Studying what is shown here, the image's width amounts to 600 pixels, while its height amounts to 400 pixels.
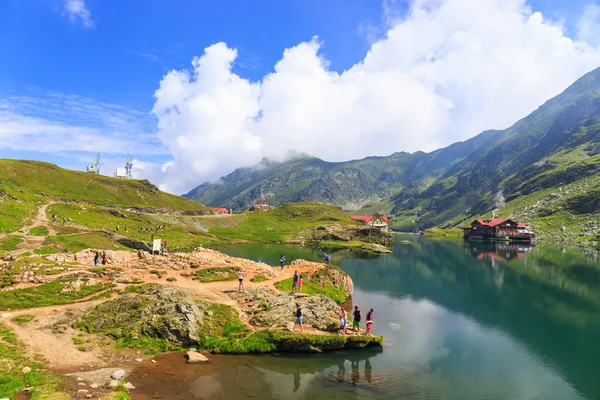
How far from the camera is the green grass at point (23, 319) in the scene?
30944 mm

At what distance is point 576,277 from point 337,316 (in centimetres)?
8504

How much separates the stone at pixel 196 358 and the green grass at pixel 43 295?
56.3 ft

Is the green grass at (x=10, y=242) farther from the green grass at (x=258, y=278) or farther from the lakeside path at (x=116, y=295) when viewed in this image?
the green grass at (x=258, y=278)

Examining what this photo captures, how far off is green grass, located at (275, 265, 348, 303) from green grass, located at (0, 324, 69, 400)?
29.9 metres

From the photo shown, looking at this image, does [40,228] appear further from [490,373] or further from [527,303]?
[527,303]

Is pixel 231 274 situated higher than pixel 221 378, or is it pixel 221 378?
pixel 231 274

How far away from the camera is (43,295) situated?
36.3 metres

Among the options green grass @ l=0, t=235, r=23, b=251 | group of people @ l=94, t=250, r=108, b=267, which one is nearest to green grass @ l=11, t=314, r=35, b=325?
group of people @ l=94, t=250, r=108, b=267

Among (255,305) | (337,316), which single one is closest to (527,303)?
(337,316)

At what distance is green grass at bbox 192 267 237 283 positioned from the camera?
48666mm

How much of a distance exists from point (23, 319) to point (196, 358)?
57.6 feet

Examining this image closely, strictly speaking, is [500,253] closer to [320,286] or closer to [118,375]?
[320,286]

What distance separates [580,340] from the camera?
44.5 meters

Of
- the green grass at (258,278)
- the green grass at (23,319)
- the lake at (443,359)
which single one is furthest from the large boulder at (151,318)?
the green grass at (258,278)
